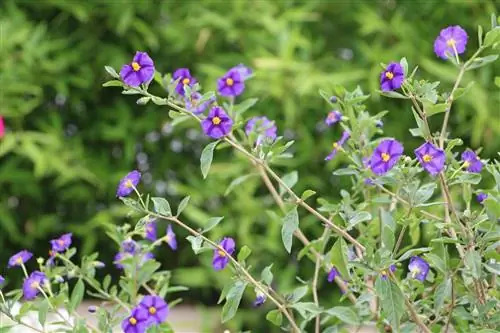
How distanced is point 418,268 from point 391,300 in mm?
128

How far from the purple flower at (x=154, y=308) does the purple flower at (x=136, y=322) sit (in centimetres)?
1

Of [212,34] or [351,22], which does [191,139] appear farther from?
[351,22]

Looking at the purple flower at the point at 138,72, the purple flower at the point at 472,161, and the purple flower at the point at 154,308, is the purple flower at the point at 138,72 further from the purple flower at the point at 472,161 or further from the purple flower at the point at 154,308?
the purple flower at the point at 472,161

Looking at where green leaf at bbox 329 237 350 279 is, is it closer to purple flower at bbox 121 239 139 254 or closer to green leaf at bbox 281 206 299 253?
green leaf at bbox 281 206 299 253

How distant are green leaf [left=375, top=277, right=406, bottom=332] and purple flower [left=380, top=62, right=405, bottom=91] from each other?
21cm

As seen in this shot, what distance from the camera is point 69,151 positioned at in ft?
9.36

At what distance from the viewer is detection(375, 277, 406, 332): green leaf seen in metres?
1.05

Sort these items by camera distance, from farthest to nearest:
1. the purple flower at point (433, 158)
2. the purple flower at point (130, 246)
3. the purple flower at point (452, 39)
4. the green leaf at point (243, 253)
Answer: the purple flower at point (130, 246) → the purple flower at point (452, 39) → the green leaf at point (243, 253) → the purple flower at point (433, 158)

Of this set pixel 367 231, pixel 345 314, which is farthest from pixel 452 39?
pixel 345 314

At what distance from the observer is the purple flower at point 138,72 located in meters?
1.09

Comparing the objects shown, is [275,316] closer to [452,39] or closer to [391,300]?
[391,300]

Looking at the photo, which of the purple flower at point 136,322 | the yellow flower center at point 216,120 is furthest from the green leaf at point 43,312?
the yellow flower center at point 216,120

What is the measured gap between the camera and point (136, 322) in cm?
117

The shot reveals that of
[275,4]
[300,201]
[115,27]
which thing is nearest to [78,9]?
[115,27]
